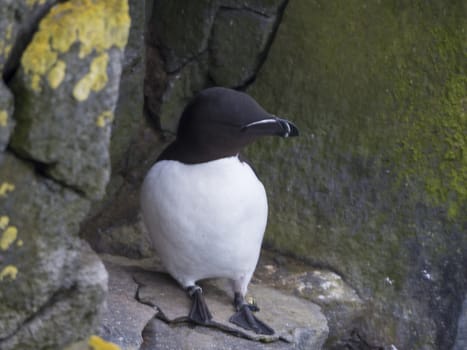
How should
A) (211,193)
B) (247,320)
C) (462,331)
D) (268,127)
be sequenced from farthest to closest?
(462,331) → (247,320) → (211,193) → (268,127)

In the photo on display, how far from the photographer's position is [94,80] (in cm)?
206

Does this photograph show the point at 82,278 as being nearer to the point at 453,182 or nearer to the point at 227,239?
the point at 227,239

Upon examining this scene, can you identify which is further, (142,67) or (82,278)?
(142,67)

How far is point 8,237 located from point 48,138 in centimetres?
23

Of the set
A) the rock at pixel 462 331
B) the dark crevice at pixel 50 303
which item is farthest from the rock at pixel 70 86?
the rock at pixel 462 331

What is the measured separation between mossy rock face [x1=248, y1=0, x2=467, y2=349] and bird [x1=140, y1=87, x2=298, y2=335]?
56 centimetres

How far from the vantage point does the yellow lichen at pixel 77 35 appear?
2.02 metres

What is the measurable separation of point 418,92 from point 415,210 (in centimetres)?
47

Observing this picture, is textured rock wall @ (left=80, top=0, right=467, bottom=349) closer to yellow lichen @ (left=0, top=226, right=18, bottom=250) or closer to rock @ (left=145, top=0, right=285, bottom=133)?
rock @ (left=145, top=0, right=285, bottom=133)

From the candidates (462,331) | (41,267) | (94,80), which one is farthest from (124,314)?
(462,331)

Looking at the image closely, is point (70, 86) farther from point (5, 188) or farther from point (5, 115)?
point (5, 188)

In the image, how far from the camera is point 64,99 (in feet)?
6.69

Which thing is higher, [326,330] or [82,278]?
[82,278]

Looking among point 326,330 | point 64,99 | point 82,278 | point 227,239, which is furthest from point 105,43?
point 326,330
